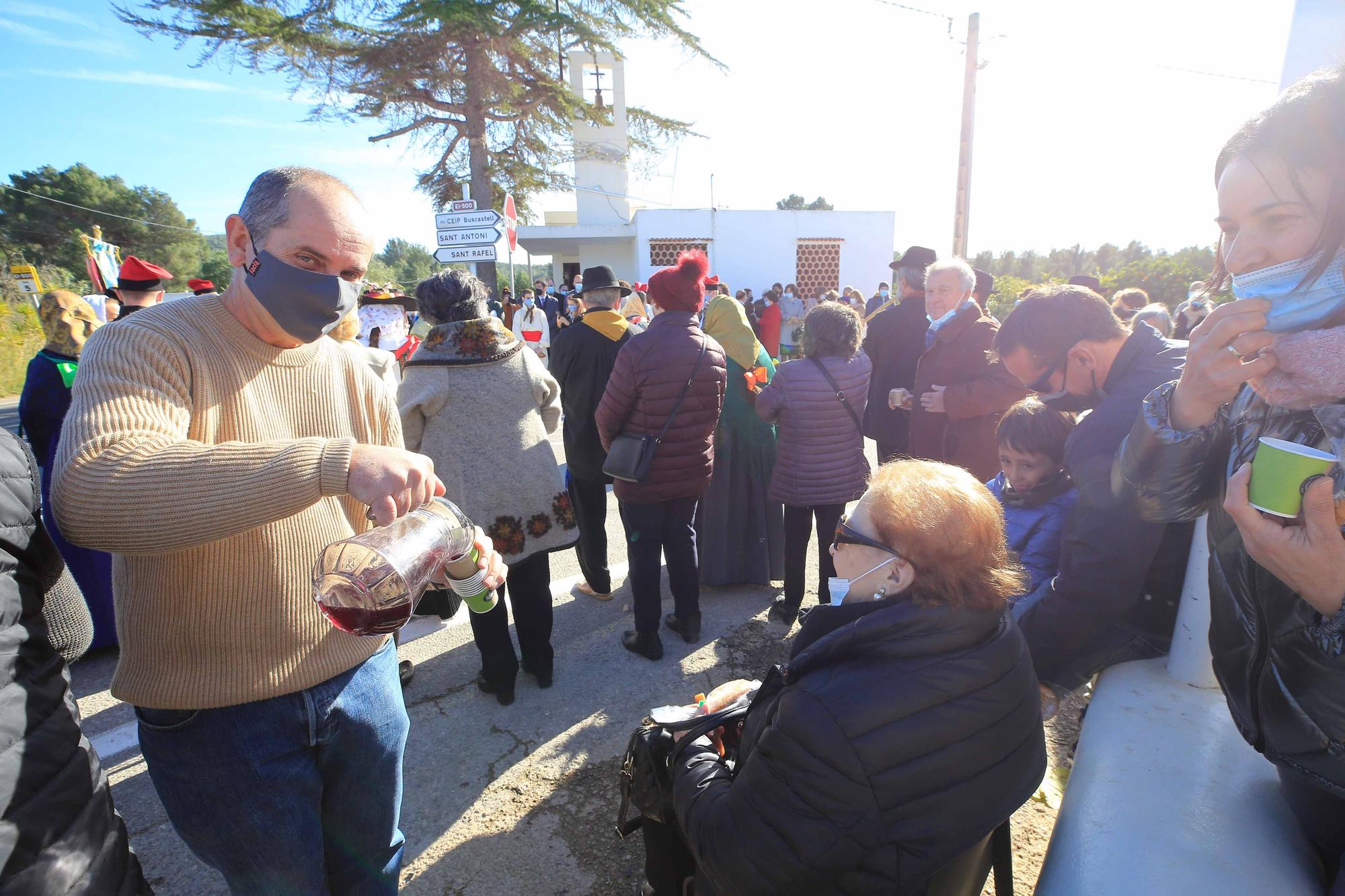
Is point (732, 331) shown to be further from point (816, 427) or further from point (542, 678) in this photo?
point (542, 678)

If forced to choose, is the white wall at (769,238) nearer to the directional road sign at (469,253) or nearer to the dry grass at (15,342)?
the directional road sign at (469,253)

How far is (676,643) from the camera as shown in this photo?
3.54m

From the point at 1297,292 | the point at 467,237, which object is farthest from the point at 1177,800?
the point at 467,237

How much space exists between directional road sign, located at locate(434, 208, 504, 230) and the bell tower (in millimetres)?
14637

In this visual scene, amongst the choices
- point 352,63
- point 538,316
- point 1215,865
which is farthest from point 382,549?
point 352,63

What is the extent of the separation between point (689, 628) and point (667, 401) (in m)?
1.26

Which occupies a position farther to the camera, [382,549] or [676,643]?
[676,643]

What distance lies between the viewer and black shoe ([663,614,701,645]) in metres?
3.54

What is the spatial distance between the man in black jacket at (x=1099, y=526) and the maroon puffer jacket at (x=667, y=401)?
148 cm

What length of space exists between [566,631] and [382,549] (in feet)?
9.00

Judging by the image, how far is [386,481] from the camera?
3.56 feet

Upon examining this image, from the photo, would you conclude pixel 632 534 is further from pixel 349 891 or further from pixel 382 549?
pixel 382 549

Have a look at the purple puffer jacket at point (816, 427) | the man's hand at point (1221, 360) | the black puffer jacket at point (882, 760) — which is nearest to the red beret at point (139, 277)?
the purple puffer jacket at point (816, 427)

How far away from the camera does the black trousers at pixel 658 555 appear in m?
3.37
